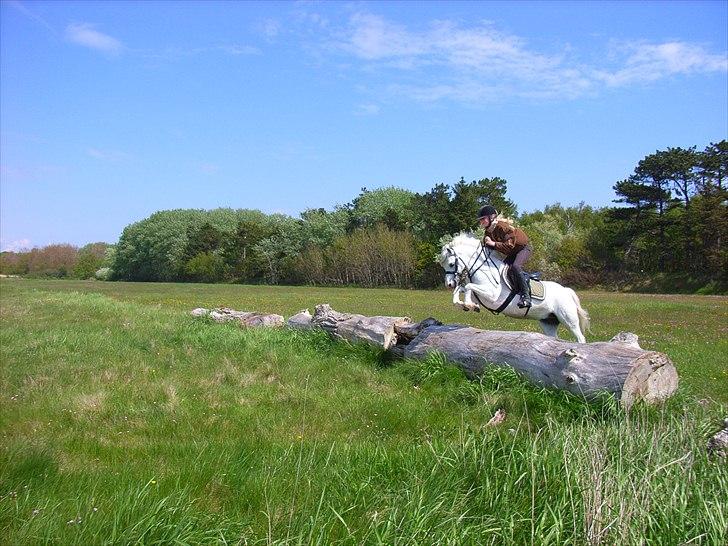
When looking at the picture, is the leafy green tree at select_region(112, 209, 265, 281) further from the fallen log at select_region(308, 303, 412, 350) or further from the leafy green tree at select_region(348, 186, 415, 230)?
the fallen log at select_region(308, 303, 412, 350)

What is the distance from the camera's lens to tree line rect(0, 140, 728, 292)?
60406 millimetres

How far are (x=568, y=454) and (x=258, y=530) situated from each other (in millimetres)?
2772

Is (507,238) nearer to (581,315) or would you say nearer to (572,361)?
(581,315)

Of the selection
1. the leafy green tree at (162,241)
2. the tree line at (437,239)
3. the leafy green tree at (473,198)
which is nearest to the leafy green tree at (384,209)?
the tree line at (437,239)

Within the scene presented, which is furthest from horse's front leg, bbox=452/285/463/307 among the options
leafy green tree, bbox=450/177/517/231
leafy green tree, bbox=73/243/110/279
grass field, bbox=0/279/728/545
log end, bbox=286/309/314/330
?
leafy green tree, bbox=73/243/110/279

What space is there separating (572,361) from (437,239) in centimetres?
6106

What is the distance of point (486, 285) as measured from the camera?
11.1 m

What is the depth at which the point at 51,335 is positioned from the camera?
1484 cm

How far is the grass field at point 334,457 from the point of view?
4.20 m

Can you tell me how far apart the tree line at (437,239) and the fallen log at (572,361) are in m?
37.0

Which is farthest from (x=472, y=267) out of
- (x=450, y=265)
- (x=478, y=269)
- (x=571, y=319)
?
(x=571, y=319)

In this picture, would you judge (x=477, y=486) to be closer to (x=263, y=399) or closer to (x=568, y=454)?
(x=568, y=454)

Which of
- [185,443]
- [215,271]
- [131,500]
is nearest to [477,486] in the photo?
[131,500]

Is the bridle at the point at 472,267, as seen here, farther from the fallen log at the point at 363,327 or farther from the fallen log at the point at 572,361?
the fallen log at the point at 363,327
